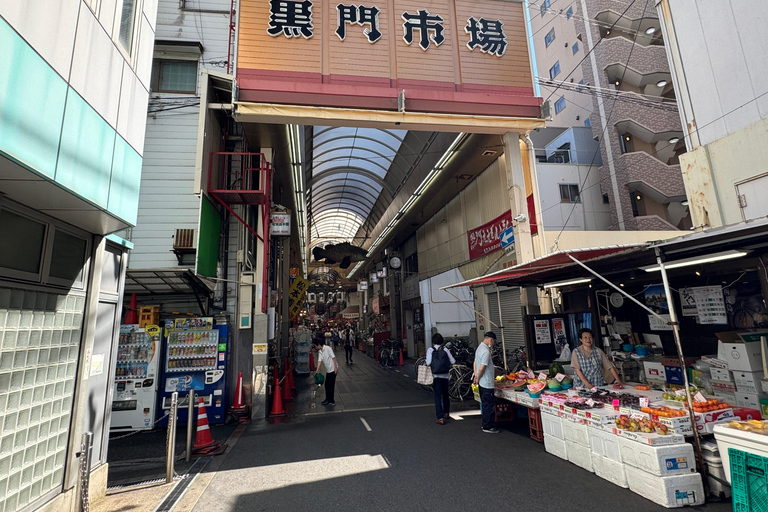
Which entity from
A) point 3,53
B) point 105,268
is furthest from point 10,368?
point 3,53

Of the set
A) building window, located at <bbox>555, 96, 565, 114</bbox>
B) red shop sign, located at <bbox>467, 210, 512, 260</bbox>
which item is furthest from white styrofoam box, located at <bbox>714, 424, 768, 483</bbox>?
building window, located at <bbox>555, 96, 565, 114</bbox>

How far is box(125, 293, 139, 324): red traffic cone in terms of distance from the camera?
916 cm

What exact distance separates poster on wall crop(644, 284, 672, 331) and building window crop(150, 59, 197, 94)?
1411cm

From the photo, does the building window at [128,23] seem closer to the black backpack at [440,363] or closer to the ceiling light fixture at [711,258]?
the black backpack at [440,363]

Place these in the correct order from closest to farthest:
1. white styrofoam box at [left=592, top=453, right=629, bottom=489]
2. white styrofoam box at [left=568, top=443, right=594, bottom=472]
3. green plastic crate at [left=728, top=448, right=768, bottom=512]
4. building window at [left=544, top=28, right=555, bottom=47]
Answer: green plastic crate at [left=728, top=448, right=768, bottom=512], white styrofoam box at [left=592, top=453, right=629, bottom=489], white styrofoam box at [left=568, top=443, right=594, bottom=472], building window at [left=544, top=28, right=555, bottom=47]

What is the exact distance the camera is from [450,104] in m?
10.5

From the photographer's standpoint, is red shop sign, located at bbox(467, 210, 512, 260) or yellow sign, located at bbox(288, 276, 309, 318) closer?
red shop sign, located at bbox(467, 210, 512, 260)

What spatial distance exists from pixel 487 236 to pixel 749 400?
965cm

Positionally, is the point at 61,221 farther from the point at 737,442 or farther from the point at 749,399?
the point at 749,399

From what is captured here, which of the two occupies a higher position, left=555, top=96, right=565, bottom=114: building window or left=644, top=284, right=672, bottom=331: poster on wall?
left=555, top=96, right=565, bottom=114: building window

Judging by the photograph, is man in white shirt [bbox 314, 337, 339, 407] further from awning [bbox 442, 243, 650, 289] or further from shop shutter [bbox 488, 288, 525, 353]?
shop shutter [bbox 488, 288, 525, 353]

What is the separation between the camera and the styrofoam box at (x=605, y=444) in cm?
490

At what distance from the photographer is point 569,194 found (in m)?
22.5

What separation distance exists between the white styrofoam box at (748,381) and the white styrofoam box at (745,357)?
6 centimetres
